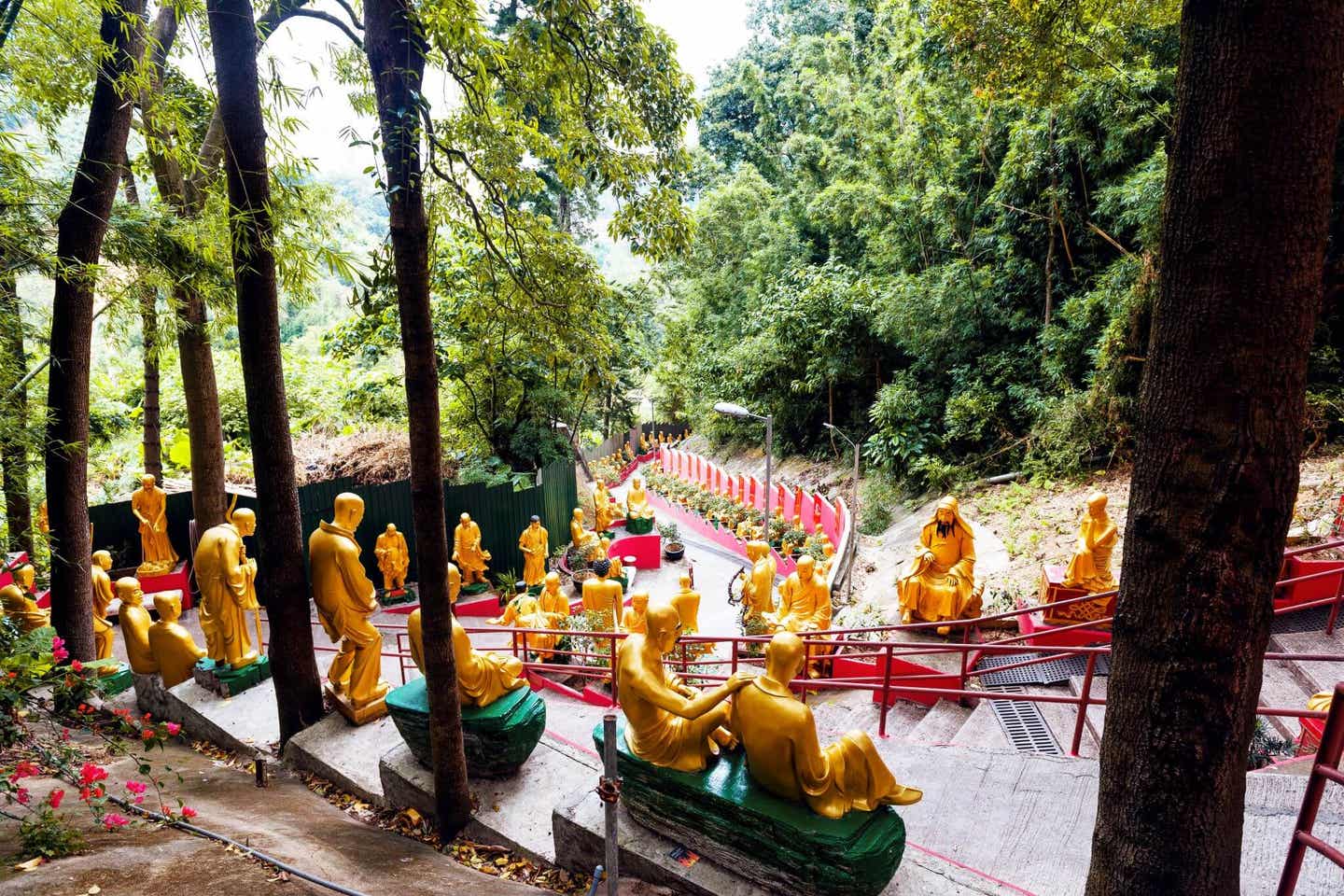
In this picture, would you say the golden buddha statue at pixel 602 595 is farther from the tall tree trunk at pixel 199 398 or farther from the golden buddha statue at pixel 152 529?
the golden buddha statue at pixel 152 529

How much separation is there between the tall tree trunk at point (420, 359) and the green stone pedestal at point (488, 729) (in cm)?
27

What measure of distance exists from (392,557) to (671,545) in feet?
25.3

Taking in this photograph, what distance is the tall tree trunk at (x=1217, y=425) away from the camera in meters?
2.38

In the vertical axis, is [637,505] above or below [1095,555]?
below

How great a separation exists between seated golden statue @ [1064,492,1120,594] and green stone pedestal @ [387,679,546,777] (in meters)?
6.73

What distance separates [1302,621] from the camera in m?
7.57

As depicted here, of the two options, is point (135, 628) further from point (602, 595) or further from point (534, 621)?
point (602, 595)

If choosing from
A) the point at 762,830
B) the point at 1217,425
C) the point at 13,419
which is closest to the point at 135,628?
the point at 13,419

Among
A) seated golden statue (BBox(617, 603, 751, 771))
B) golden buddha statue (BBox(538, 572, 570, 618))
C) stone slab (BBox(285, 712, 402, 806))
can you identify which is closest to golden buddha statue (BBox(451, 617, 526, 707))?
stone slab (BBox(285, 712, 402, 806))

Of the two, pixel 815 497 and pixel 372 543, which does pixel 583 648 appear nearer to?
pixel 372 543

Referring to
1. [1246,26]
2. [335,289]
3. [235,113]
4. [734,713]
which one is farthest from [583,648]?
[335,289]

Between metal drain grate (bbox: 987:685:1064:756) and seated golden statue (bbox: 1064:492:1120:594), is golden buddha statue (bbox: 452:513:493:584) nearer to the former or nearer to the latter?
metal drain grate (bbox: 987:685:1064:756)

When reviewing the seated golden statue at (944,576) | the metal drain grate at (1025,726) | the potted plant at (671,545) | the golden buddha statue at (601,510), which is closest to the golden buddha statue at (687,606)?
the seated golden statue at (944,576)

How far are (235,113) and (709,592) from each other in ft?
45.3
